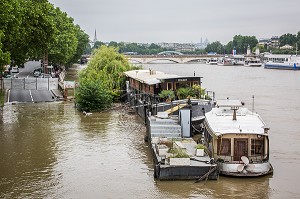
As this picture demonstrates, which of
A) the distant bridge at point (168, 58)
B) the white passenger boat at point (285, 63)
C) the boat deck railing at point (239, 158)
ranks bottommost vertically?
the boat deck railing at point (239, 158)

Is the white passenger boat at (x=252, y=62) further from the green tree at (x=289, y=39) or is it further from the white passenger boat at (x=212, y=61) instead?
the green tree at (x=289, y=39)

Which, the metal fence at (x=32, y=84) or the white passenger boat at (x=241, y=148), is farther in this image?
the metal fence at (x=32, y=84)

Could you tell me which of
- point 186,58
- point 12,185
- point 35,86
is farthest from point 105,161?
point 186,58

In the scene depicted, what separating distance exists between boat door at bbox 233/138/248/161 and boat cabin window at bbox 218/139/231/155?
0.89 ft

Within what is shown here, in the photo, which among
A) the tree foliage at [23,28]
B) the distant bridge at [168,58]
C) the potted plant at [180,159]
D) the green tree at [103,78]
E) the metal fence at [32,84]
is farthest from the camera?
the distant bridge at [168,58]

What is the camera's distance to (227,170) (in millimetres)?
18875

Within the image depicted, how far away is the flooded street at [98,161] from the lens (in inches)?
704

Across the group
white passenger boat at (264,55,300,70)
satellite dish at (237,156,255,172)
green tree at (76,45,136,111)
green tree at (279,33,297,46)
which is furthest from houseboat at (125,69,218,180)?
green tree at (279,33,297,46)

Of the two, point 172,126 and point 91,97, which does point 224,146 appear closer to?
point 172,126

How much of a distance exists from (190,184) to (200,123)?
31.1 feet

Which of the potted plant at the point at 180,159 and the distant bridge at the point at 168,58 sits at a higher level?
the distant bridge at the point at 168,58

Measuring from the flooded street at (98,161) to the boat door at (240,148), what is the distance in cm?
99

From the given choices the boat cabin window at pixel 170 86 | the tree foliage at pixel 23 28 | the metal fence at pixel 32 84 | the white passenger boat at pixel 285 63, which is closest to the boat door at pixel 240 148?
the boat cabin window at pixel 170 86

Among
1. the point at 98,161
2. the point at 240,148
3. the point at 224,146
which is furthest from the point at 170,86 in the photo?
the point at 240,148
